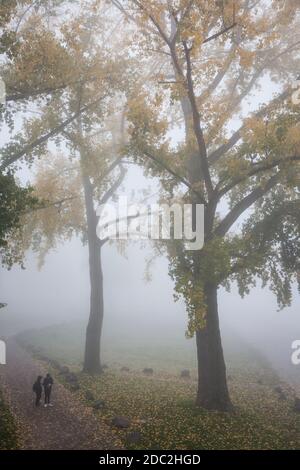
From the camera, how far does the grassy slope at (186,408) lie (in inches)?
428

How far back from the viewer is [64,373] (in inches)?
747

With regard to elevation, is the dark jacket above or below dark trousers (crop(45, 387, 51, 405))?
above

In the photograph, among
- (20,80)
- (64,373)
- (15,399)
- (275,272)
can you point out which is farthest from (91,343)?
(20,80)

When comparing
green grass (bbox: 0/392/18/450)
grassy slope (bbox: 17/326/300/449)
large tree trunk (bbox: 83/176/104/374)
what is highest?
large tree trunk (bbox: 83/176/104/374)

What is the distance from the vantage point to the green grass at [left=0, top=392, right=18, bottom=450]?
9.72 metres

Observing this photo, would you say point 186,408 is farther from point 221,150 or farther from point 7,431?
point 221,150

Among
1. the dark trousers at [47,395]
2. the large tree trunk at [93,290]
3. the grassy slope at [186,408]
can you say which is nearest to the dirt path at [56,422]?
the dark trousers at [47,395]

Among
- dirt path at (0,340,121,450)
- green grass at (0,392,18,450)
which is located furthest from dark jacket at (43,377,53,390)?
green grass at (0,392,18,450)

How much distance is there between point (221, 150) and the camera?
15.4 meters

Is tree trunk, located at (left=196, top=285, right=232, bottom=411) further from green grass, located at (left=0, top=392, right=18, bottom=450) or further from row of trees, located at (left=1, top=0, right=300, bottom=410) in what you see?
green grass, located at (left=0, top=392, right=18, bottom=450)

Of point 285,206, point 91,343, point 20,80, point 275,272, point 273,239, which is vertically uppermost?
point 20,80

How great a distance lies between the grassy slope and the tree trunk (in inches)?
22.7
